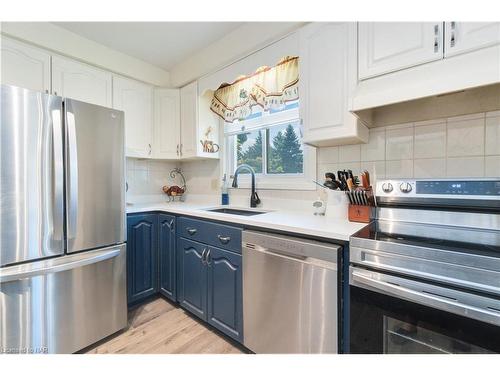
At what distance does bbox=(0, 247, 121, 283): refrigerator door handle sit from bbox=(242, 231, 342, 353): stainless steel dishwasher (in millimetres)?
958

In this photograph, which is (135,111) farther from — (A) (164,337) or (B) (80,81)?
(A) (164,337)

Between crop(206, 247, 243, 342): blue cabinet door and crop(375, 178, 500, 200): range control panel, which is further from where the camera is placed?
crop(206, 247, 243, 342): blue cabinet door

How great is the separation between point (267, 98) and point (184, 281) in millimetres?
1621

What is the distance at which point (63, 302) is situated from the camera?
137 centimetres

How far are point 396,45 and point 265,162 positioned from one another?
1.30m

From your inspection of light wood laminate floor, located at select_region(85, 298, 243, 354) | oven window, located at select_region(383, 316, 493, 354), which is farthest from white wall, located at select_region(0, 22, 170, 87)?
oven window, located at select_region(383, 316, 493, 354)

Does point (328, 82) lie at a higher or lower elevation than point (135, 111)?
lower

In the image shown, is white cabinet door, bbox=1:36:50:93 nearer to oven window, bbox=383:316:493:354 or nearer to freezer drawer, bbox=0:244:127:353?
freezer drawer, bbox=0:244:127:353

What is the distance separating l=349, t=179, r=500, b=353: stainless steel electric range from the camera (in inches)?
29.4

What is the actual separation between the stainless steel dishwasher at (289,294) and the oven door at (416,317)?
0.11m

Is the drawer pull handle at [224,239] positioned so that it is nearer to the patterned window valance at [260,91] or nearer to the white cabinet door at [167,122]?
the patterned window valance at [260,91]

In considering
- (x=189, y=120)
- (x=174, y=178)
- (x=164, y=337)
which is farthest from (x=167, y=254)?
(x=189, y=120)

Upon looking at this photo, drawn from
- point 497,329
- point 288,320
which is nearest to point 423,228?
point 497,329

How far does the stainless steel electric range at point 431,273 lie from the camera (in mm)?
748
